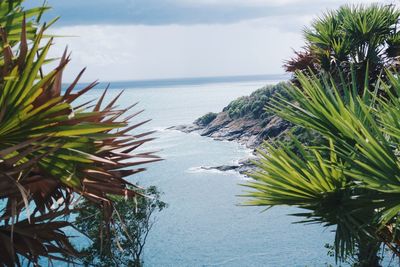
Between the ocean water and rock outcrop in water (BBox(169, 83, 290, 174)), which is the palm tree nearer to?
the ocean water

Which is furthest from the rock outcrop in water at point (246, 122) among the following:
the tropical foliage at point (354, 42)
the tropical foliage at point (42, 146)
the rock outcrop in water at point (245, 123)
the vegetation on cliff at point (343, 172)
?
the tropical foliage at point (42, 146)

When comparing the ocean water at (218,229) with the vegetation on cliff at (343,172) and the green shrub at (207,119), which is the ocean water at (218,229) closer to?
the green shrub at (207,119)

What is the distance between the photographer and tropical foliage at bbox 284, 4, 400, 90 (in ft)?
37.7

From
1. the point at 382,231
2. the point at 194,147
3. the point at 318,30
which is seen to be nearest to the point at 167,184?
the point at 194,147

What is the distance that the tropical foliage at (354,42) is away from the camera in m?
11.5

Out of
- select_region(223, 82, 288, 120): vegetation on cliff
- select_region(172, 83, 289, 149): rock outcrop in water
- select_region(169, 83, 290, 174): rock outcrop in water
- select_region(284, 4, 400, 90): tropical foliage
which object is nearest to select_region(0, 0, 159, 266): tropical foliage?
select_region(284, 4, 400, 90): tropical foliage

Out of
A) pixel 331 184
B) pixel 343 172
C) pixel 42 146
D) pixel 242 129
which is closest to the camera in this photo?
pixel 42 146

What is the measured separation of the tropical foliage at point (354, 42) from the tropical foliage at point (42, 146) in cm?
867

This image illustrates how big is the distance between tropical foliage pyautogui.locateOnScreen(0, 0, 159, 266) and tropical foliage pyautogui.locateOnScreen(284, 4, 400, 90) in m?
8.67

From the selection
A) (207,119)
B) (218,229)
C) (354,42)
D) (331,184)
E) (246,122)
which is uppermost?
(354,42)

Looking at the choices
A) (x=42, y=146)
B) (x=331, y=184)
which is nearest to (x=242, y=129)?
(x=331, y=184)

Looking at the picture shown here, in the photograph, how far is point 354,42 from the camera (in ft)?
38.7

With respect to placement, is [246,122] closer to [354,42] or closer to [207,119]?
[207,119]

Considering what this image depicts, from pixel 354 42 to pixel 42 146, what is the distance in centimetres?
1019
